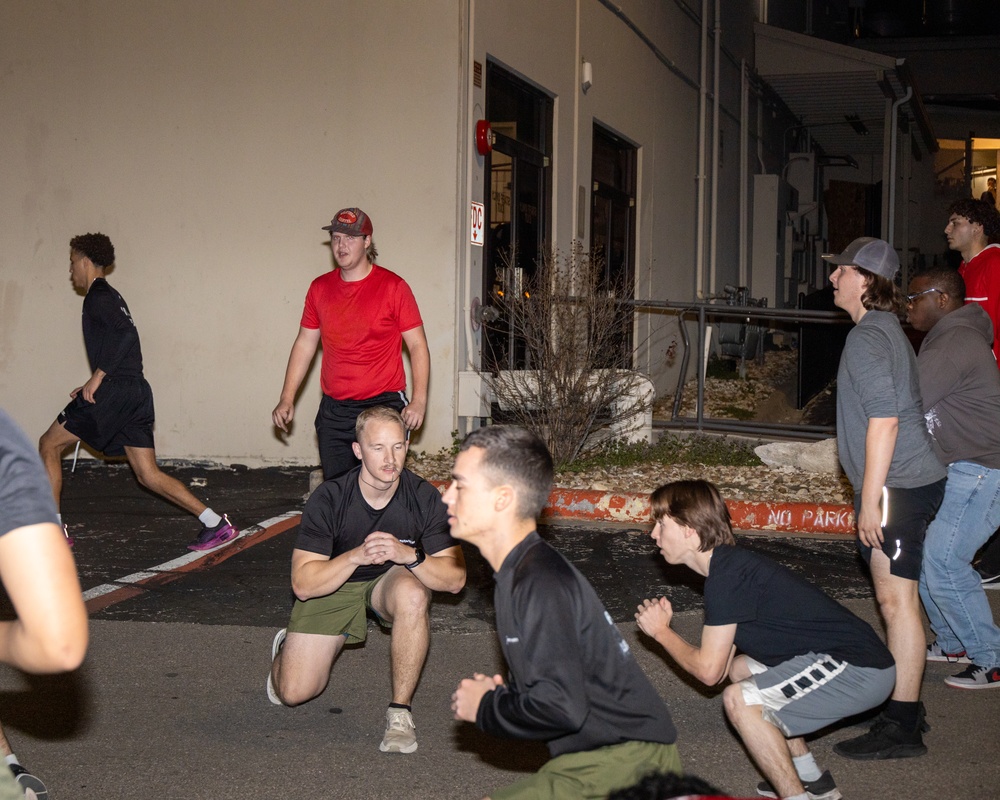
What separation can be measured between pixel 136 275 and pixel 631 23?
23.8 ft

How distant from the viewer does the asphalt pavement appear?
4.10 m

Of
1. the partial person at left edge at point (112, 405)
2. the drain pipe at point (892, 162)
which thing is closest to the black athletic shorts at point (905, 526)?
the partial person at left edge at point (112, 405)

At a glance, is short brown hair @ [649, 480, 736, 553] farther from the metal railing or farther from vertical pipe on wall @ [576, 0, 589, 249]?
vertical pipe on wall @ [576, 0, 589, 249]

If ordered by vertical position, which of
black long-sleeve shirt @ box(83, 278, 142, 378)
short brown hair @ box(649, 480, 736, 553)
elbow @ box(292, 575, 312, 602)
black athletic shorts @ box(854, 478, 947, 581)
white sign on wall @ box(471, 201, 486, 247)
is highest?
white sign on wall @ box(471, 201, 486, 247)

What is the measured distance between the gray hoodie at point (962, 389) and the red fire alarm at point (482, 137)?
6021 mm

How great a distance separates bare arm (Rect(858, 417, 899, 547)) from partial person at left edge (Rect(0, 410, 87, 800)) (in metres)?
3.02

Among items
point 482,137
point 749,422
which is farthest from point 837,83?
point 482,137

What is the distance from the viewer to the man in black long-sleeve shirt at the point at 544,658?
271 centimetres

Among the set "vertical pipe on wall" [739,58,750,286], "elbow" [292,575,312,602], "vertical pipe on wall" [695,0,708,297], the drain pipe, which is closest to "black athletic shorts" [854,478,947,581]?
"elbow" [292,575,312,602]

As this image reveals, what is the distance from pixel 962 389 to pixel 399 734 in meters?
2.87

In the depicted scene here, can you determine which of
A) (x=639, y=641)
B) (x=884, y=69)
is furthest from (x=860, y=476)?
(x=884, y=69)

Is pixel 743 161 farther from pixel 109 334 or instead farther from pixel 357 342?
pixel 357 342

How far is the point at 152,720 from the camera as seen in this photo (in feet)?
15.3

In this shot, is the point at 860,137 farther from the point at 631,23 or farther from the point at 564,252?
the point at 564,252
